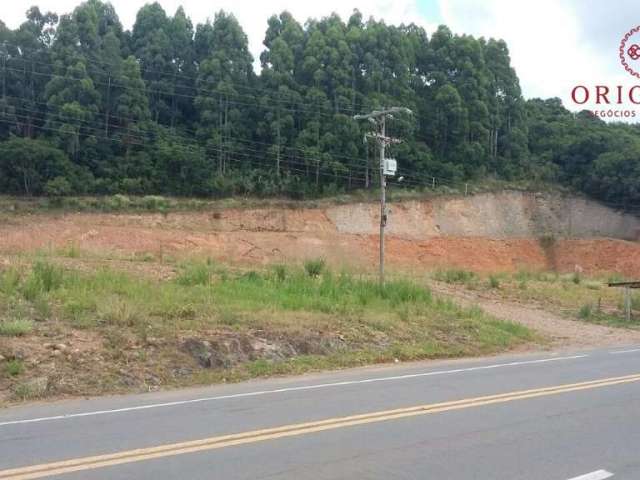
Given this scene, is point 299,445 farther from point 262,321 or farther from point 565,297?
point 565,297

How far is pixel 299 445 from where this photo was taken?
7391mm

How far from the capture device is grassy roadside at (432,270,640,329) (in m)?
28.4

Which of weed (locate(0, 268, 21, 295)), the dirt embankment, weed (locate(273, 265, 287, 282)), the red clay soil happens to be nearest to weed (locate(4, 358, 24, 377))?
weed (locate(0, 268, 21, 295))

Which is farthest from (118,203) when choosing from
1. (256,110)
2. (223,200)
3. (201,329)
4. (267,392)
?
(267,392)

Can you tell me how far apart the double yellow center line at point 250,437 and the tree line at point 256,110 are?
138ft

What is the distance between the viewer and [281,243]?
4841cm

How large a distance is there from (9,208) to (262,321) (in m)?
33.8

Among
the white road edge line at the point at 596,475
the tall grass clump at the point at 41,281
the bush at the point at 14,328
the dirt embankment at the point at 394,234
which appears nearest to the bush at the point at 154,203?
the dirt embankment at the point at 394,234

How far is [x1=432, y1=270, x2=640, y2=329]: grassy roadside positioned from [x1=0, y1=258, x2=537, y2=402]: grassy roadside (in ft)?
25.8

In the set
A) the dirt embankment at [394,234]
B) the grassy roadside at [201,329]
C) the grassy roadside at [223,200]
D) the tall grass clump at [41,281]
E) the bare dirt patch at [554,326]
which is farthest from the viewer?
the grassy roadside at [223,200]

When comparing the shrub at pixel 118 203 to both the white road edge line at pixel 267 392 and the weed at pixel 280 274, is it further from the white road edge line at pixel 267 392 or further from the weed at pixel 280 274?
the white road edge line at pixel 267 392

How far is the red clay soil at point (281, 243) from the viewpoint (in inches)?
1682

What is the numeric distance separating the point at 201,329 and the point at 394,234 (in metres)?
39.4

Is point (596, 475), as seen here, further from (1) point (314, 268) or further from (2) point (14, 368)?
(1) point (314, 268)
